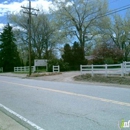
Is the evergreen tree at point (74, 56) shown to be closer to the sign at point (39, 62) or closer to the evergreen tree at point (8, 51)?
the sign at point (39, 62)

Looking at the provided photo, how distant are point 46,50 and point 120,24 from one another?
780 inches

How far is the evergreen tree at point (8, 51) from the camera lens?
2196 inches

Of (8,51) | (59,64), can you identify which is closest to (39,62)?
(59,64)

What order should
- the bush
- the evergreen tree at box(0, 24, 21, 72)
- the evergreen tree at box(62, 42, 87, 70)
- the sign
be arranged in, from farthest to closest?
the evergreen tree at box(0, 24, 21, 72) → the evergreen tree at box(62, 42, 87, 70) → the sign → the bush

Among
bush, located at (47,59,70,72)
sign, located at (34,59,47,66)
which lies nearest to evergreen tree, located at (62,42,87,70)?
bush, located at (47,59,70,72)

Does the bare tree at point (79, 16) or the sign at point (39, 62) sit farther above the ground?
the bare tree at point (79, 16)

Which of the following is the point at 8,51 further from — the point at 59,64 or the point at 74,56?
the point at 59,64

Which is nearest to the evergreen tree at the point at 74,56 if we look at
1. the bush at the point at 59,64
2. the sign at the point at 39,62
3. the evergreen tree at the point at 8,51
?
the bush at the point at 59,64

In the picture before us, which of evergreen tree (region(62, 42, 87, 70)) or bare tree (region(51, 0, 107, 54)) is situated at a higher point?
bare tree (region(51, 0, 107, 54))

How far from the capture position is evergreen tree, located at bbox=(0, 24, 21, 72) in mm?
55781

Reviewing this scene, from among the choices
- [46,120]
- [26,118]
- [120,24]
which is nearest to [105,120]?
[46,120]

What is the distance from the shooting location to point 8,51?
5606 centimetres

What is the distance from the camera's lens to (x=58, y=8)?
47438 mm

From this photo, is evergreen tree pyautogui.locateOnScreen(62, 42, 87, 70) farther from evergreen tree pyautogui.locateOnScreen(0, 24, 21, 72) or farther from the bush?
evergreen tree pyautogui.locateOnScreen(0, 24, 21, 72)
